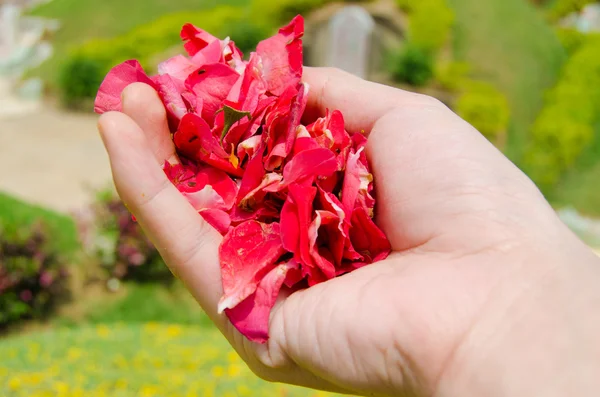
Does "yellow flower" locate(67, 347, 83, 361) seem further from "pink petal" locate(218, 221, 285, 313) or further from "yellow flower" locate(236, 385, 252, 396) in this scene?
"pink petal" locate(218, 221, 285, 313)

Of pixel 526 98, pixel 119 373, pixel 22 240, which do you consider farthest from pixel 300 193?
pixel 526 98

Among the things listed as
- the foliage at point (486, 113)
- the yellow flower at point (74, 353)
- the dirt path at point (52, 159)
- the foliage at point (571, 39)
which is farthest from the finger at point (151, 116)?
the foliage at point (571, 39)

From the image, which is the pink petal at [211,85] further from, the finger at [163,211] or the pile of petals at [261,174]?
the finger at [163,211]

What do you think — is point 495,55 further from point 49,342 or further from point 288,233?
point 288,233

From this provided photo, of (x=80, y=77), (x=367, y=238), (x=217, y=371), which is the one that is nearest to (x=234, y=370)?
(x=217, y=371)

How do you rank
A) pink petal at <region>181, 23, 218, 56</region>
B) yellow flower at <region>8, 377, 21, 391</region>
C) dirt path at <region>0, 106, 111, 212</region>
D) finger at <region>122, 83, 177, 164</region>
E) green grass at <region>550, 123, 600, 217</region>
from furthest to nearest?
green grass at <region>550, 123, 600, 217</region> → dirt path at <region>0, 106, 111, 212</region> → yellow flower at <region>8, 377, 21, 391</region> → pink petal at <region>181, 23, 218, 56</region> → finger at <region>122, 83, 177, 164</region>

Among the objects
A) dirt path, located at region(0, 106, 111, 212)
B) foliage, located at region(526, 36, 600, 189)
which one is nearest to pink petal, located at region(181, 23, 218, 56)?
dirt path, located at region(0, 106, 111, 212)
